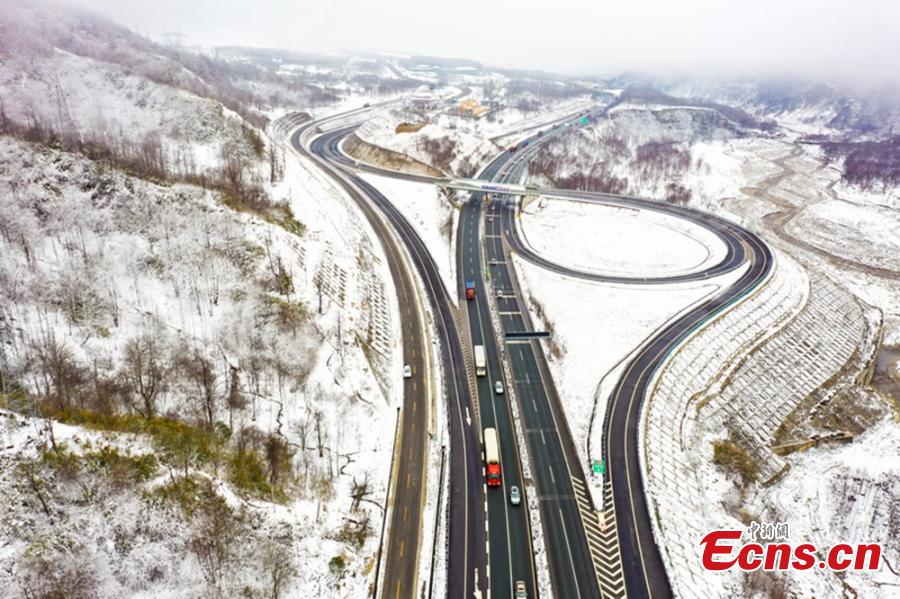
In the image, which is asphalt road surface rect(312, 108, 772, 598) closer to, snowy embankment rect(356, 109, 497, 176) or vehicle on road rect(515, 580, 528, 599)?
vehicle on road rect(515, 580, 528, 599)

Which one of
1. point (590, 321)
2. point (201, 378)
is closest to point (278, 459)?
point (201, 378)

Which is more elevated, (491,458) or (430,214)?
(430,214)

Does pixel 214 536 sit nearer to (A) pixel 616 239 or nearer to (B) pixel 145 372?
(B) pixel 145 372

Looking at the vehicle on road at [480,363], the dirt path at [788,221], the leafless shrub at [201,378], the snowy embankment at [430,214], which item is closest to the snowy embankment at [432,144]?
the snowy embankment at [430,214]

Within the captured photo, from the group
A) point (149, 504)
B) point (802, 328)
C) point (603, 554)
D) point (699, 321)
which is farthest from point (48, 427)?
point (802, 328)

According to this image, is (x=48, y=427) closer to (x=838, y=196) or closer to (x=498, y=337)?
(x=498, y=337)

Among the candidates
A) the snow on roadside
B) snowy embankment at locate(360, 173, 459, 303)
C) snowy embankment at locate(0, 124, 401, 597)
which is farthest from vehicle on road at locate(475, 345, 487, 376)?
snowy embankment at locate(360, 173, 459, 303)
